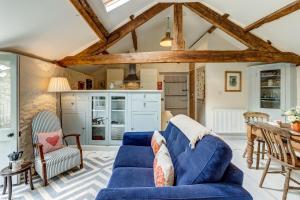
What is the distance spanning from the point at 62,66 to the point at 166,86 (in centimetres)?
418

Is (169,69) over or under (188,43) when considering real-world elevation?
under

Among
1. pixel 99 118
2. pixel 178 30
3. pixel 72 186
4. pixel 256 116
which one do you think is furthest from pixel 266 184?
pixel 99 118

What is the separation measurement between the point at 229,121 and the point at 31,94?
15.4 feet

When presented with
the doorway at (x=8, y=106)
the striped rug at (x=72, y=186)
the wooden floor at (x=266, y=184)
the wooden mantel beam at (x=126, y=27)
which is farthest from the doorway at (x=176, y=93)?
the doorway at (x=8, y=106)

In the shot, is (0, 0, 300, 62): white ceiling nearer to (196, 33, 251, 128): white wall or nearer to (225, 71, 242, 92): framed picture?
(196, 33, 251, 128): white wall

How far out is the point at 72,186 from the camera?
268cm

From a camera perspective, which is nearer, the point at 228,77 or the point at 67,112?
the point at 67,112

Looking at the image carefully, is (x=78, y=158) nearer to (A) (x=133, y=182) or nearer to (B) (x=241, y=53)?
(A) (x=133, y=182)

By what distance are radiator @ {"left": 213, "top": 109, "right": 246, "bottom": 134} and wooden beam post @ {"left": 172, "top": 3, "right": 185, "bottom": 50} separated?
2.29m

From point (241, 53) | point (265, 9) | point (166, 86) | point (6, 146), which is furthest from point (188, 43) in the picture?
point (6, 146)

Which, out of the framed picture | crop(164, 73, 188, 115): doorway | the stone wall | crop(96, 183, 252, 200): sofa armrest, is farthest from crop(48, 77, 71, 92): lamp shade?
crop(164, 73, 188, 115): doorway

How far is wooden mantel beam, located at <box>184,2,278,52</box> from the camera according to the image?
170 inches

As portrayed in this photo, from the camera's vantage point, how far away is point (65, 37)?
3.49 meters

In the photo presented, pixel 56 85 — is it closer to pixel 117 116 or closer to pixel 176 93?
pixel 117 116
